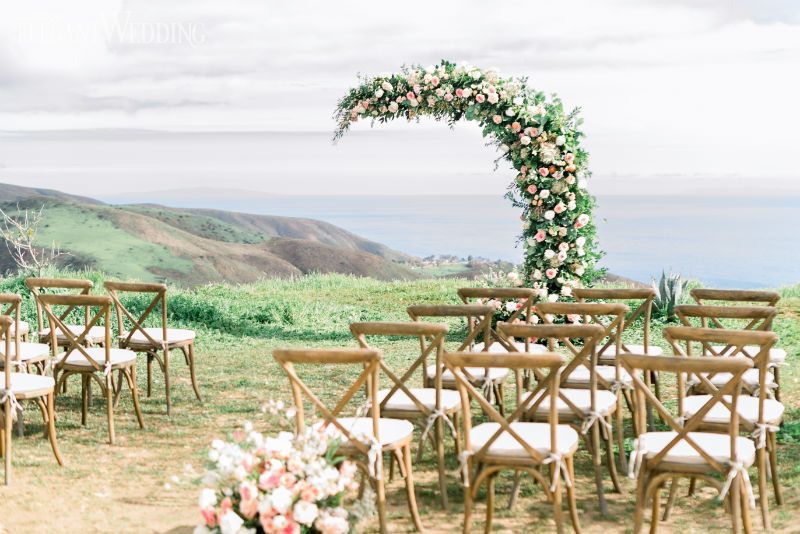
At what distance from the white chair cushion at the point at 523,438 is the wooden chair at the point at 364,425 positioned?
0.35 metres

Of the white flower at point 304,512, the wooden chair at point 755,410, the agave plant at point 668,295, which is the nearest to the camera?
the white flower at point 304,512

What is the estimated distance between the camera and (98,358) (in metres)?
5.73

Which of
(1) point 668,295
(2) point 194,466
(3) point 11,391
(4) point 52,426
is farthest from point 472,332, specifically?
(1) point 668,295

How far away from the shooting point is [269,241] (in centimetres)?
2539

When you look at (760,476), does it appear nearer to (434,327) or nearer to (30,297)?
(434,327)

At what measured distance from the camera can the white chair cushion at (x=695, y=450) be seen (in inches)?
138

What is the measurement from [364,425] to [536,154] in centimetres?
579

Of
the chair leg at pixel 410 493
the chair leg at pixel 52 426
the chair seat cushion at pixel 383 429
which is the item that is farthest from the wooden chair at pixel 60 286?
the chair leg at pixel 410 493

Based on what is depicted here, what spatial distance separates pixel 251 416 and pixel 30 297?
239 inches

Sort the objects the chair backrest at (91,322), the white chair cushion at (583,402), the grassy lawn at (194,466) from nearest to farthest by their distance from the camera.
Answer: the grassy lawn at (194,466)
the white chair cushion at (583,402)
the chair backrest at (91,322)

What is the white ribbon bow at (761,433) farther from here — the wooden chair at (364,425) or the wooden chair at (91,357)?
the wooden chair at (91,357)

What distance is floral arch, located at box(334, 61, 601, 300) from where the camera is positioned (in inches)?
360

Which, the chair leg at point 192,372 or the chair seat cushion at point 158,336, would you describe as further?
the chair leg at point 192,372

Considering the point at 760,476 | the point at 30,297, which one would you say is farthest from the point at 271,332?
the point at 760,476
